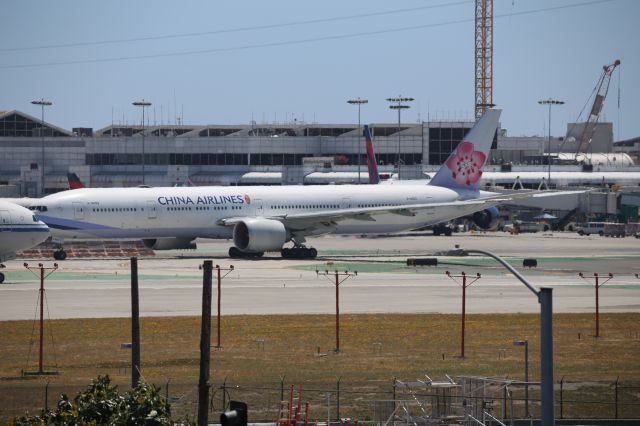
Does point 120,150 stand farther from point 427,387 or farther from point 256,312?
point 427,387

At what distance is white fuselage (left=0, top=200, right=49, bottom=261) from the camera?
65.1 m

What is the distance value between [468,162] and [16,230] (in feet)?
139

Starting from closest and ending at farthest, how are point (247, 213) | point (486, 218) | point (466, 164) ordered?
1. point (247, 213)
2. point (466, 164)
3. point (486, 218)

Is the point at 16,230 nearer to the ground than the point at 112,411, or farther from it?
farther from it

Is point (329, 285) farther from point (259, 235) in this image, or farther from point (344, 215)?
point (344, 215)

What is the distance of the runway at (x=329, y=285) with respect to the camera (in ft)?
188

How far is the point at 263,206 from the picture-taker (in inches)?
3413

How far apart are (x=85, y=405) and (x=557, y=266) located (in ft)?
189

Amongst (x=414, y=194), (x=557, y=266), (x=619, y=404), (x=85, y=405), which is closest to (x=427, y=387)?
(x=619, y=404)

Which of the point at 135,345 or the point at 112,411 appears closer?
the point at 112,411

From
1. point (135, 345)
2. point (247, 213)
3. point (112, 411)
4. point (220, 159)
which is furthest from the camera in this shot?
point (220, 159)

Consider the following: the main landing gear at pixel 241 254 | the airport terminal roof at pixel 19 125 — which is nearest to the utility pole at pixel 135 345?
the main landing gear at pixel 241 254

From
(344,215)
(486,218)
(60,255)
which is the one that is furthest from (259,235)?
(486,218)

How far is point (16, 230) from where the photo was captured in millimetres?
65375
